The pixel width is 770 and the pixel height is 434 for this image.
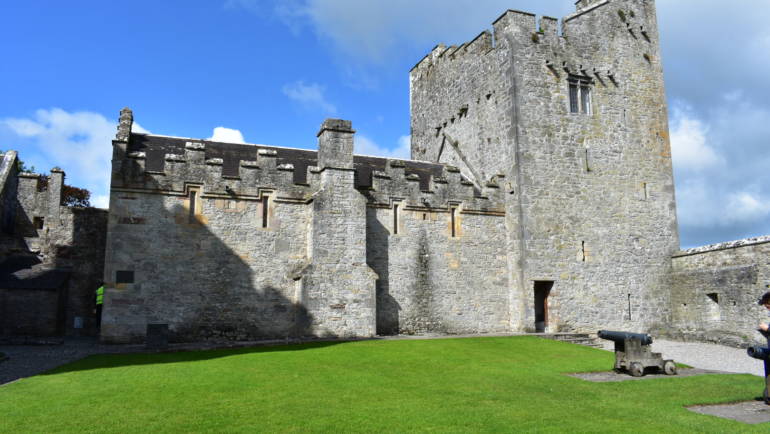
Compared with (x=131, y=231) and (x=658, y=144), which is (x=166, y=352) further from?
(x=658, y=144)

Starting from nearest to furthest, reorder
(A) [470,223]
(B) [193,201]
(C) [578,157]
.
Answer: (B) [193,201] → (A) [470,223] → (C) [578,157]

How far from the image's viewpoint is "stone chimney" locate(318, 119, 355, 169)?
63.9ft

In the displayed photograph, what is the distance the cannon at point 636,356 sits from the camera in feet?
39.1

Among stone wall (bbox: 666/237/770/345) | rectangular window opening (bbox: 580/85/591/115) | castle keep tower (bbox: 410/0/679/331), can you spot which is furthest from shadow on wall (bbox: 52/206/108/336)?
stone wall (bbox: 666/237/770/345)

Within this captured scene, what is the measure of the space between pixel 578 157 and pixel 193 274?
15.3 meters

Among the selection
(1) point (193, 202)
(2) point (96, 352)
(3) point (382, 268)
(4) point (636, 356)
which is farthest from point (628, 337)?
(1) point (193, 202)

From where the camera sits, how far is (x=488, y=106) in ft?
77.4

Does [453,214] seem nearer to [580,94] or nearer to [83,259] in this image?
[580,94]

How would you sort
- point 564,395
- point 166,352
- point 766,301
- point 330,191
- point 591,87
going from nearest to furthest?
point 766,301
point 564,395
point 166,352
point 330,191
point 591,87

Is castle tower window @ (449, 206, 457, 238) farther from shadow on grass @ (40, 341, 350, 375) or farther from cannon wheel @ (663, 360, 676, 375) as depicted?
cannon wheel @ (663, 360, 676, 375)

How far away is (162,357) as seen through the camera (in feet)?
46.0

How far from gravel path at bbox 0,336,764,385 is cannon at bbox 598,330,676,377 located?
10.7 feet

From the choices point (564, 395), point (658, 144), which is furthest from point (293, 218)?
point (658, 144)

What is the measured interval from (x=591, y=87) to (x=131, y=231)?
60.8ft
